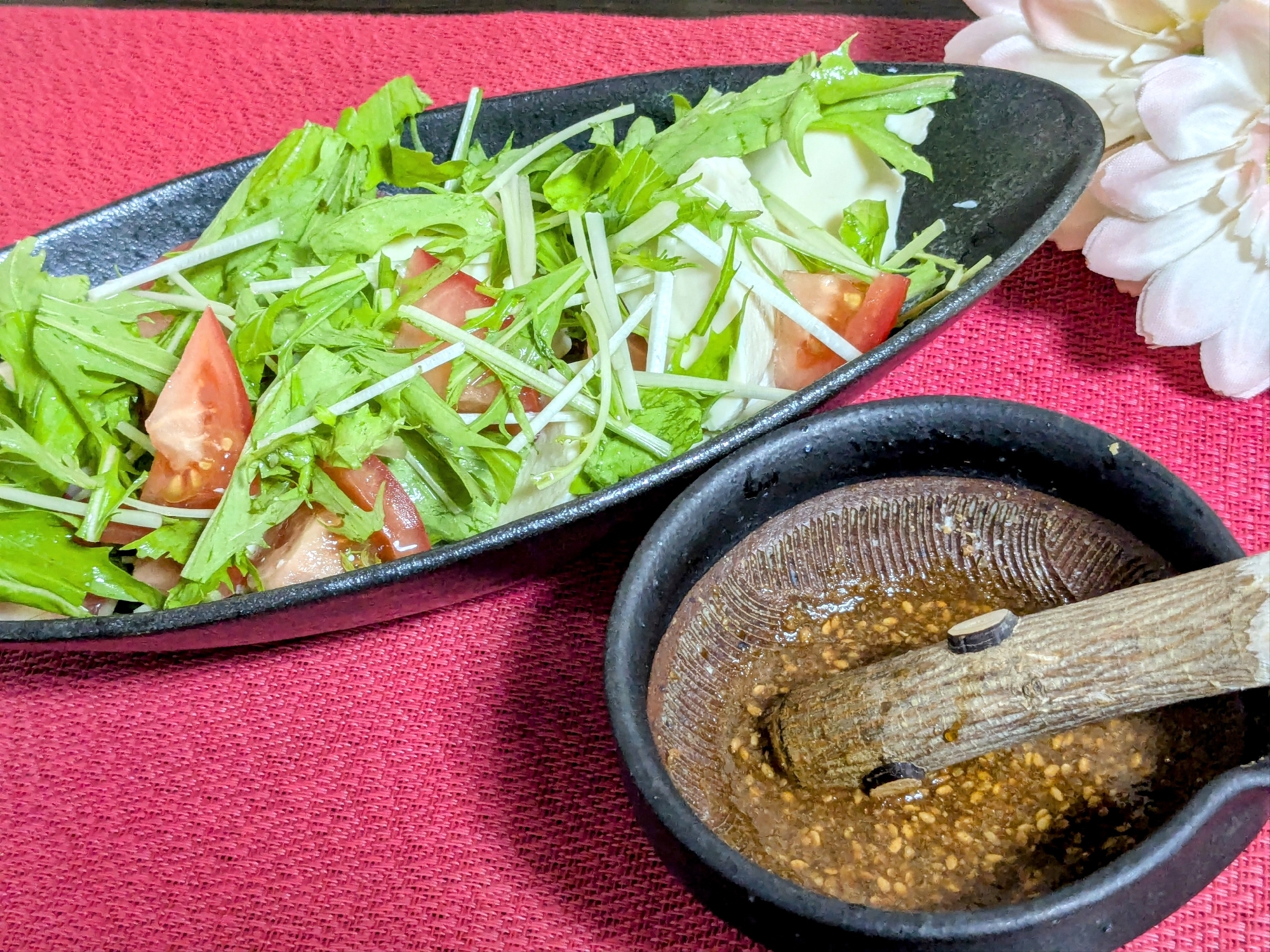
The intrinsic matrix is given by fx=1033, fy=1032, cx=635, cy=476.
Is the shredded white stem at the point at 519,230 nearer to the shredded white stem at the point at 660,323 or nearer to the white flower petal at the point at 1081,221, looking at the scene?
the shredded white stem at the point at 660,323

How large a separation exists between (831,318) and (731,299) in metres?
0.12

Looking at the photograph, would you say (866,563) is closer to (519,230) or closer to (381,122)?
(519,230)

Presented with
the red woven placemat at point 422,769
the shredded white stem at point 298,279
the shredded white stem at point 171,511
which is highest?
the shredded white stem at point 298,279

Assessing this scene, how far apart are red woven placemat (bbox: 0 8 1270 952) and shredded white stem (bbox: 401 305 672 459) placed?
Result: 18 cm

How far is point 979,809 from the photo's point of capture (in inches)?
36.2

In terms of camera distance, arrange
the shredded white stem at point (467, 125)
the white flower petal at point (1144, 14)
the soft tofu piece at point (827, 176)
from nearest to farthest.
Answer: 1. the white flower petal at point (1144, 14)
2. the soft tofu piece at point (827, 176)
3. the shredded white stem at point (467, 125)

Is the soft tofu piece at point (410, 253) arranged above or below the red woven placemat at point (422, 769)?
above

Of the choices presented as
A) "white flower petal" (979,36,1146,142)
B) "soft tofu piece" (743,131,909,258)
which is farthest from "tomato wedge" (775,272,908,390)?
"white flower petal" (979,36,1146,142)

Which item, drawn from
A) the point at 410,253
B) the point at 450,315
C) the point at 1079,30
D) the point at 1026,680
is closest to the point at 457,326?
the point at 450,315

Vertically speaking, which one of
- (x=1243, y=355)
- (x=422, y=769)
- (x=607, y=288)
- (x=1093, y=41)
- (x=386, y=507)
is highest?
(x=1093, y=41)

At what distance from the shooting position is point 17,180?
1.77 m

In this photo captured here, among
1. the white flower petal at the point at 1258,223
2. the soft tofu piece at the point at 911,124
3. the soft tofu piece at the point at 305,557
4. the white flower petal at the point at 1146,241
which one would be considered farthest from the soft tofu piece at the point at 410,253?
the white flower petal at the point at 1258,223

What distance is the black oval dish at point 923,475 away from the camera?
689 mm

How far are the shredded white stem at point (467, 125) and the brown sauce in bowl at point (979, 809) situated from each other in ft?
2.83
